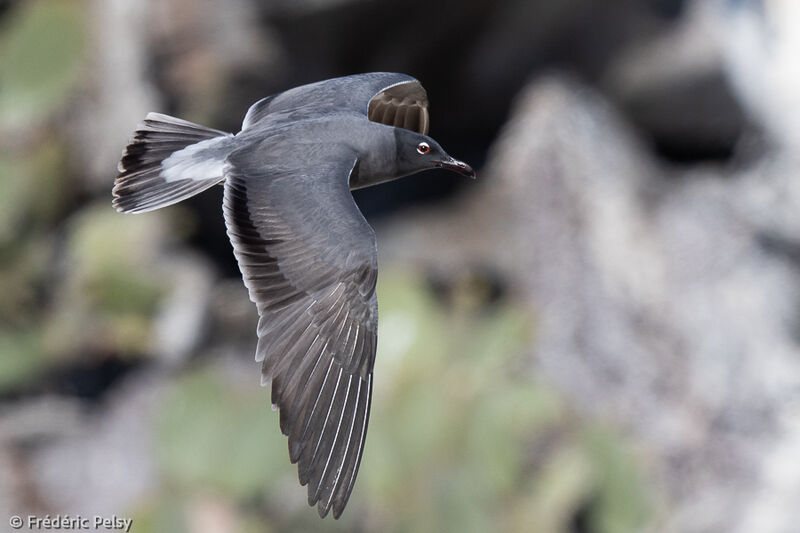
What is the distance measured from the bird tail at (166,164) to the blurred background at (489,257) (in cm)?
381

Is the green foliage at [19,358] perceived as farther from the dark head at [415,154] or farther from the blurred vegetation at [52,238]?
the dark head at [415,154]

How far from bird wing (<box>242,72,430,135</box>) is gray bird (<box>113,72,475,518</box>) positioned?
0.28 ft

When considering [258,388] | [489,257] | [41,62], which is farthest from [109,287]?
[489,257]

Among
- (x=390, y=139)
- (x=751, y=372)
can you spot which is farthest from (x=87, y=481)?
(x=390, y=139)

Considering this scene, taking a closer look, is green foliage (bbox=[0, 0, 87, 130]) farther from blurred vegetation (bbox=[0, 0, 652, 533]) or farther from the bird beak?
the bird beak

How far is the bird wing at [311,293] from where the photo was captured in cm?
417

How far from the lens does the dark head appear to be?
5020 millimetres

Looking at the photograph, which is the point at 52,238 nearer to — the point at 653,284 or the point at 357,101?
the point at 653,284

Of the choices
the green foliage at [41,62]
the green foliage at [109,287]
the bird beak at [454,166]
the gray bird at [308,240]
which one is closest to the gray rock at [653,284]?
the green foliage at [109,287]

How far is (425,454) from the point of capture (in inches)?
332

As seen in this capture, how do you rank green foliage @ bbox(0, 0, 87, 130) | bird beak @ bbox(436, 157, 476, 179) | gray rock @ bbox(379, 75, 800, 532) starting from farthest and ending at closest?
green foliage @ bbox(0, 0, 87, 130) < gray rock @ bbox(379, 75, 800, 532) < bird beak @ bbox(436, 157, 476, 179)

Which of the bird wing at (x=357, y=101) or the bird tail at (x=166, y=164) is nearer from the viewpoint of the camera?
the bird tail at (x=166, y=164)

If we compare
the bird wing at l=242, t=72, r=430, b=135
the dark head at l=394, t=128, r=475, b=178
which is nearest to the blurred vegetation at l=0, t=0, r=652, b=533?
the bird wing at l=242, t=72, r=430, b=135

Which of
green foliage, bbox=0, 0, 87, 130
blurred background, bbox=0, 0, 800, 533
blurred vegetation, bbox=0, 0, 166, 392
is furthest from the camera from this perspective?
green foliage, bbox=0, 0, 87, 130
